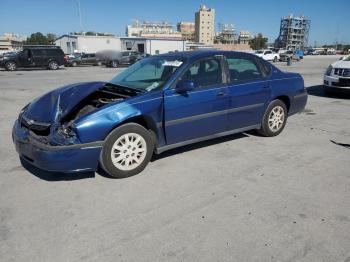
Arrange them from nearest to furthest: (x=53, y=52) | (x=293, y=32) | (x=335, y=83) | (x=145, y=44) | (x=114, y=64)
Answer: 1. (x=335, y=83)
2. (x=53, y=52)
3. (x=114, y=64)
4. (x=145, y=44)
5. (x=293, y=32)

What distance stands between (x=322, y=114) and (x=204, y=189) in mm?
5426

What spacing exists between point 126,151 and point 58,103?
1.06 metres

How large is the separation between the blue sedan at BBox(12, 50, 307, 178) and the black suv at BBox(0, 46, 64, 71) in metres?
22.2

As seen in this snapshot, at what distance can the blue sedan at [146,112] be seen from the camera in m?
3.68

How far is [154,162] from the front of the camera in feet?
15.2

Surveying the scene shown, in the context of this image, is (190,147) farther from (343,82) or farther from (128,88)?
(343,82)

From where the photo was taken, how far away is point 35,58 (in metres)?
24.8

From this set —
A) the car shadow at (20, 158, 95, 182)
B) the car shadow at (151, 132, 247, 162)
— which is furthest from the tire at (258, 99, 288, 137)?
the car shadow at (20, 158, 95, 182)

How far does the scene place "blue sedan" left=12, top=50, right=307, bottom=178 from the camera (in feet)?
12.1

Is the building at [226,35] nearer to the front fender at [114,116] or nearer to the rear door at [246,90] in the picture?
the rear door at [246,90]

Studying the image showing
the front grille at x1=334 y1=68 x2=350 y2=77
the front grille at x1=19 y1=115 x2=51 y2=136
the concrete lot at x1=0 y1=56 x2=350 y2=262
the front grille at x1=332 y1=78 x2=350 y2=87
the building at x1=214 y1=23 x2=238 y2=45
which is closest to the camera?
the concrete lot at x1=0 y1=56 x2=350 y2=262

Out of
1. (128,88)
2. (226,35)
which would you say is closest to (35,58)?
(128,88)

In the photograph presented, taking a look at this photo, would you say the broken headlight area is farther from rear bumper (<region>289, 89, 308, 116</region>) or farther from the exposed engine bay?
rear bumper (<region>289, 89, 308, 116</region>)

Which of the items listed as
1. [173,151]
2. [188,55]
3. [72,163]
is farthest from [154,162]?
[188,55]
